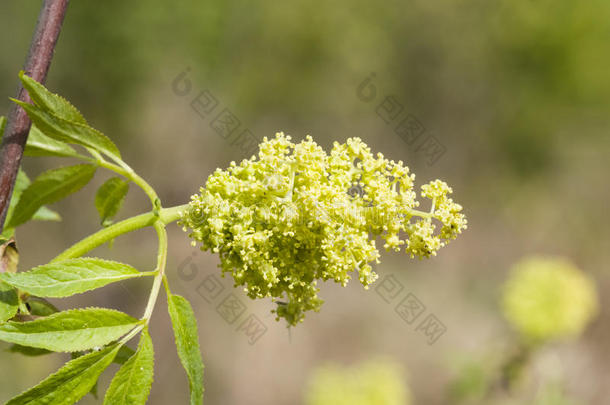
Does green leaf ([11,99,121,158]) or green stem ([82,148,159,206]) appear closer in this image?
green leaf ([11,99,121,158])

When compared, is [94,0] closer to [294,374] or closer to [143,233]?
[143,233]

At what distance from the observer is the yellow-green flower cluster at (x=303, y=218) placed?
1222 millimetres

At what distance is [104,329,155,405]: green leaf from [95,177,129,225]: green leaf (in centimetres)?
45

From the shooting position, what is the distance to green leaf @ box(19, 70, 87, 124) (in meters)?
1.06

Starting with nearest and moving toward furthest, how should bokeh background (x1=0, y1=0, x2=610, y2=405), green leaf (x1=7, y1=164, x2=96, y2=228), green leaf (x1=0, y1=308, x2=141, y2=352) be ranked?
green leaf (x1=0, y1=308, x2=141, y2=352)
green leaf (x1=7, y1=164, x2=96, y2=228)
bokeh background (x1=0, y1=0, x2=610, y2=405)

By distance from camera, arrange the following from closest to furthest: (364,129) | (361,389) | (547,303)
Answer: (361,389) → (547,303) → (364,129)

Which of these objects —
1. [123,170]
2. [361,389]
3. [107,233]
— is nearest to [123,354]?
[107,233]

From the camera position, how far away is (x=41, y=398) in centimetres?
104

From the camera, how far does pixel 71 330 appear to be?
42.3 inches

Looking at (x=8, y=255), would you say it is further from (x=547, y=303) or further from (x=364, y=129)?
(x=364, y=129)

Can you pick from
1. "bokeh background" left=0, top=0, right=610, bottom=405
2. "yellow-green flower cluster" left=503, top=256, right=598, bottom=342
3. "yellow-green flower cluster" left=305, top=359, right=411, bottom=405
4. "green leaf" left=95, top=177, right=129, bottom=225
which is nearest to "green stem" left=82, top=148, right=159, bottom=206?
"green leaf" left=95, top=177, right=129, bottom=225

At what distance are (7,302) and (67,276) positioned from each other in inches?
4.9

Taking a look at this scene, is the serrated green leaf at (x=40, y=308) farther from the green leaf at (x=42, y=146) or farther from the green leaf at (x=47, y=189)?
the green leaf at (x=42, y=146)

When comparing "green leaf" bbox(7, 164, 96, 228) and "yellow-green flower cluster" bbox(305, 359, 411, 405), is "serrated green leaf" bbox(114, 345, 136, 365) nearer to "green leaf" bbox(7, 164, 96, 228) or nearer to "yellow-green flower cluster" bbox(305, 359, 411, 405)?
"green leaf" bbox(7, 164, 96, 228)
